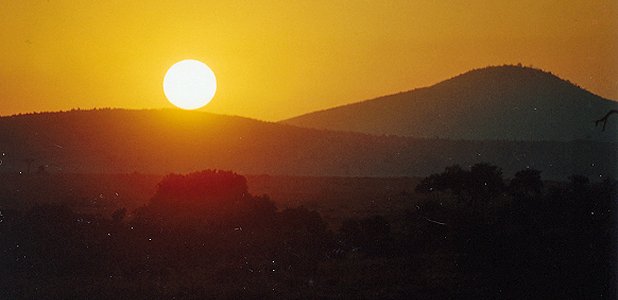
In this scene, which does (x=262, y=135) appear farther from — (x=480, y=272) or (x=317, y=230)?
Answer: (x=480, y=272)

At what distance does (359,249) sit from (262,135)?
6715cm

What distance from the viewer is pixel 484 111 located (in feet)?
529

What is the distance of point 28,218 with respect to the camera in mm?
34562

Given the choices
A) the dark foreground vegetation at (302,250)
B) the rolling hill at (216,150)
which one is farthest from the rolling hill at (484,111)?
the dark foreground vegetation at (302,250)

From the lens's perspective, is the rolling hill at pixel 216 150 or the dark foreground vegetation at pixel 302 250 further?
the rolling hill at pixel 216 150

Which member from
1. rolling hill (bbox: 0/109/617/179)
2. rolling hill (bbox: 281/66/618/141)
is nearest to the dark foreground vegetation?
rolling hill (bbox: 0/109/617/179)

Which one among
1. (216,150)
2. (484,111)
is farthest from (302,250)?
(484,111)

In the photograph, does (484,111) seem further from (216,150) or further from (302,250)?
(302,250)

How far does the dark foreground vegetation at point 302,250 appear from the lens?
78.6 ft

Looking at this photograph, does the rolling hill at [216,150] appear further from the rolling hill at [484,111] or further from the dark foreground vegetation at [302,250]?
the dark foreground vegetation at [302,250]

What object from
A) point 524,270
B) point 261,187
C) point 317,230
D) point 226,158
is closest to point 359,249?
point 317,230

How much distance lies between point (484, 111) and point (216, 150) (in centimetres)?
8285

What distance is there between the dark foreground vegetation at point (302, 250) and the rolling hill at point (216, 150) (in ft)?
136

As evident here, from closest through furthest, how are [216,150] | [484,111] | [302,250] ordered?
[302,250]
[216,150]
[484,111]
